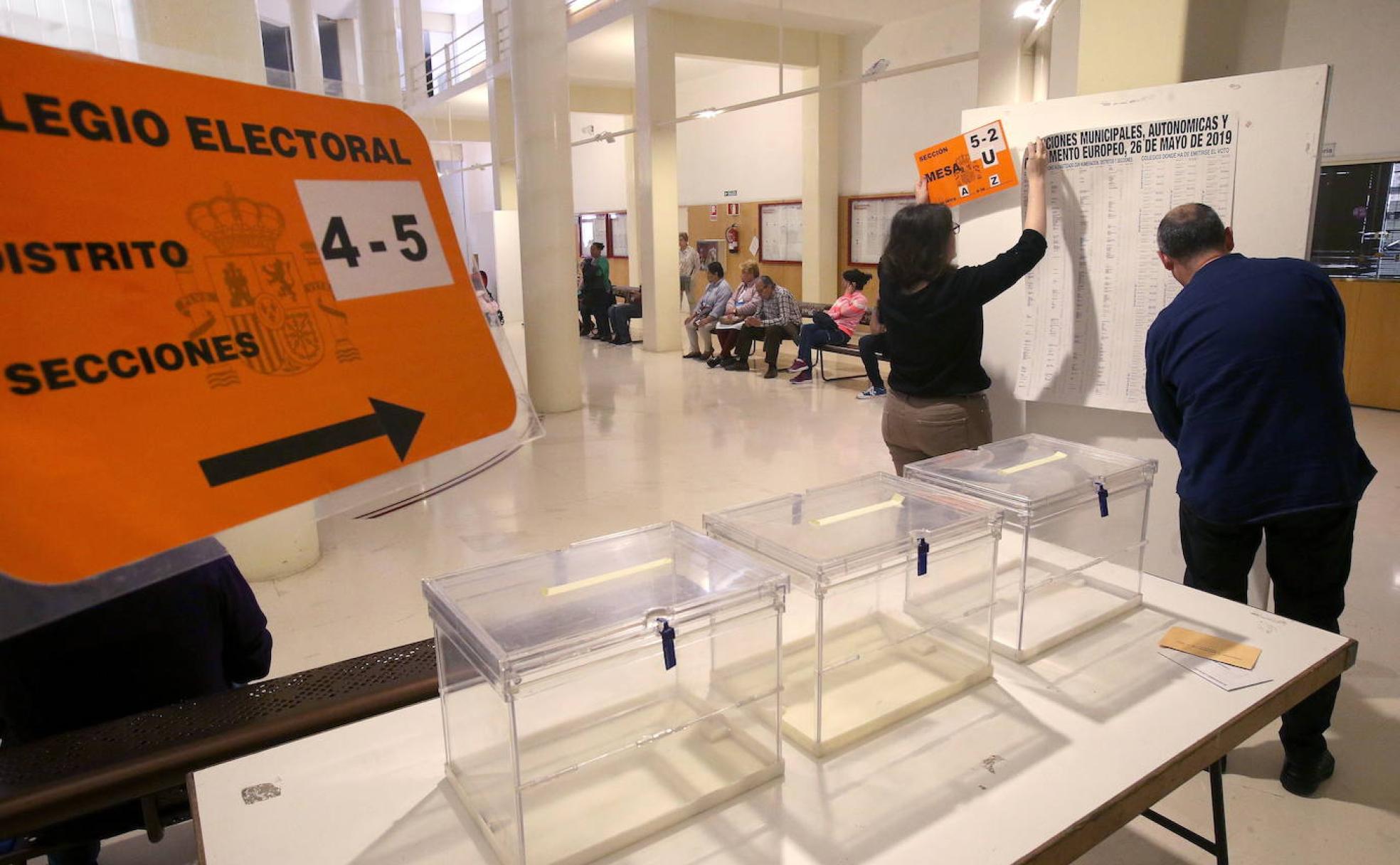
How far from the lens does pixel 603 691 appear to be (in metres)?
1.30

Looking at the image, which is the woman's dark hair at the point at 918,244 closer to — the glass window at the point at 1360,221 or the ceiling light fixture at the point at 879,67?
the glass window at the point at 1360,221

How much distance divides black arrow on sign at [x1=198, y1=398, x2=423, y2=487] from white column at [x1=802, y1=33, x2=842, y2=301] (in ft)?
37.4

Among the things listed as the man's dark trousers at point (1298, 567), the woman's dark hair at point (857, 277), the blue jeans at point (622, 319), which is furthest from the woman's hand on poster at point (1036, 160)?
the blue jeans at point (622, 319)

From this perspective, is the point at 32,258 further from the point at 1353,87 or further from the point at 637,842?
the point at 1353,87

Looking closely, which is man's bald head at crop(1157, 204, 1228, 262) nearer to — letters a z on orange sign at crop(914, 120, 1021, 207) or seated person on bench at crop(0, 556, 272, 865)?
letters a z on orange sign at crop(914, 120, 1021, 207)

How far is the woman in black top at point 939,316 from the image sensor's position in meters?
2.82

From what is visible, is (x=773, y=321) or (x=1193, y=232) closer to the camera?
(x=1193, y=232)

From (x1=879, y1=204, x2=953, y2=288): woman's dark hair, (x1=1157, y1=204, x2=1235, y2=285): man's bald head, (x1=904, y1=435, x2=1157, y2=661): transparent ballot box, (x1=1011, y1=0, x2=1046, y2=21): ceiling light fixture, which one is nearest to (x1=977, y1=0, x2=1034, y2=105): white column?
(x1=1011, y1=0, x2=1046, y2=21): ceiling light fixture

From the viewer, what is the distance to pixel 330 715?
1.47 metres

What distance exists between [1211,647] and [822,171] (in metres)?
10.7

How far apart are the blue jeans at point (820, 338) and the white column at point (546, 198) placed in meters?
2.51

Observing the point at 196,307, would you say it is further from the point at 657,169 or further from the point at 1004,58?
the point at 657,169

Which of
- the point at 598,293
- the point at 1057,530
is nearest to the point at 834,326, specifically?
the point at 598,293

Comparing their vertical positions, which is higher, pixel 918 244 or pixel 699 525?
pixel 918 244
